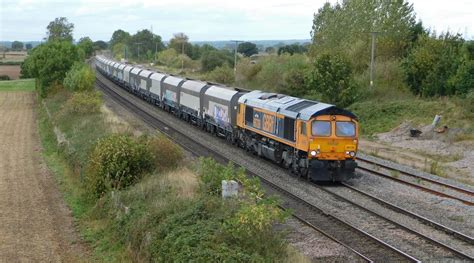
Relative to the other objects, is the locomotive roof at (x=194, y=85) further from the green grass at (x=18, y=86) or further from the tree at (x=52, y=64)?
the green grass at (x=18, y=86)

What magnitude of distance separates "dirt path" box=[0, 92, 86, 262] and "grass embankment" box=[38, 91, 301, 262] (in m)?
0.61

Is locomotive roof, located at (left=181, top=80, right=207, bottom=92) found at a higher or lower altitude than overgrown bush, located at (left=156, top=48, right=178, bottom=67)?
higher

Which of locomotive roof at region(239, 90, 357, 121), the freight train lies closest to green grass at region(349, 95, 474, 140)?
the freight train

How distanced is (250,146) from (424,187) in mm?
10536

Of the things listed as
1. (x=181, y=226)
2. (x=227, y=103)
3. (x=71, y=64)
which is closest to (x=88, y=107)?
(x=227, y=103)

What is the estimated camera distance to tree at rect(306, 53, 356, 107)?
44000 mm

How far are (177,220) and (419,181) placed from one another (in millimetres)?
13887

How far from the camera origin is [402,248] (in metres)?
15.5

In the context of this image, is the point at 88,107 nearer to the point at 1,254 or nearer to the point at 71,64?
the point at 71,64

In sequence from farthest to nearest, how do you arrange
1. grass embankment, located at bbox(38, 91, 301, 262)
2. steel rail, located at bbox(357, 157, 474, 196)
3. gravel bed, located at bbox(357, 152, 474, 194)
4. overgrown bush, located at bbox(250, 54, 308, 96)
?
overgrown bush, located at bbox(250, 54, 308, 96), gravel bed, located at bbox(357, 152, 474, 194), steel rail, located at bbox(357, 157, 474, 196), grass embankment, located at bbox(38, 91, 301, 262)

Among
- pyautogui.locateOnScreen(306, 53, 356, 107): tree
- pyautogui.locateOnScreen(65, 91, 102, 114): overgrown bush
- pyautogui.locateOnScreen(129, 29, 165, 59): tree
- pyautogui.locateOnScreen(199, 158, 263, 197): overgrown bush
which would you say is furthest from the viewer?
pyautogui.locateOnScreen(129, 29, 165, 59): tree

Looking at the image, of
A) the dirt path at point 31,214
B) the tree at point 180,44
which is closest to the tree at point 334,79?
the dirt path at point 31,214

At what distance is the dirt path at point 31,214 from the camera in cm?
1712

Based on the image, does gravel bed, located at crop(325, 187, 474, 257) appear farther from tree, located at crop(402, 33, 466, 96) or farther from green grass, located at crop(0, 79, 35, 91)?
green grass, located at crop(0, 79, 35, 91)
